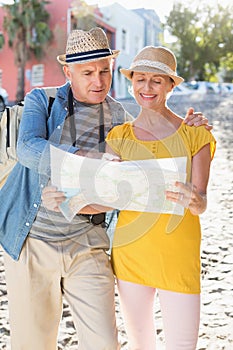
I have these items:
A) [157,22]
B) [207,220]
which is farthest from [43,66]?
[207,220]

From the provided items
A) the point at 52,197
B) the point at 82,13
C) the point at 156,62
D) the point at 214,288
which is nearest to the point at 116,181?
the point at 52,197

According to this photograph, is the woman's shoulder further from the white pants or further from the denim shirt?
the white pants

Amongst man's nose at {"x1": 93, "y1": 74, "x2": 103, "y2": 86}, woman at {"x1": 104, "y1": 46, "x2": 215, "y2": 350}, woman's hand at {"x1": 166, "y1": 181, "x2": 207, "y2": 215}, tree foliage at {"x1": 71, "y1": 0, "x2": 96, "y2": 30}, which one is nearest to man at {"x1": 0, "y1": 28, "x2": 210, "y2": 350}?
man's nose at {"x1": 93, "y1": 74, "x2": 103, "y2": 86}

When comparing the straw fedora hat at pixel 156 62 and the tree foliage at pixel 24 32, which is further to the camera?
the tree foliage at pixel 24 32

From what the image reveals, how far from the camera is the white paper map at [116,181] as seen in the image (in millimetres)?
2219

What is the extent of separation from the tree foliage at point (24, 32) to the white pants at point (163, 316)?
28367 mm

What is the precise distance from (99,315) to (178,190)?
0.66 metres

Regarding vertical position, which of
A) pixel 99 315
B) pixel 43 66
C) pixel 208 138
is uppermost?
pixel 208 138

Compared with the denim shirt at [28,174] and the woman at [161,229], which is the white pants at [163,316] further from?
the denim shirt at [28,174]

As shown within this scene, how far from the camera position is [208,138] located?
2.34m

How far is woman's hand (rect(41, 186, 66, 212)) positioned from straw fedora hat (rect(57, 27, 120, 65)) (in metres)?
0.58

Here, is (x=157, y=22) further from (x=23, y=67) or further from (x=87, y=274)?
(x=87, y=274)

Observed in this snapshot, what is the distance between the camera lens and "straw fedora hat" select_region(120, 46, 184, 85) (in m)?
2.39

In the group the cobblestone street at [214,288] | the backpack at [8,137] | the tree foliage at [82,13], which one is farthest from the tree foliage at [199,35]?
the backpack at [8,137]
